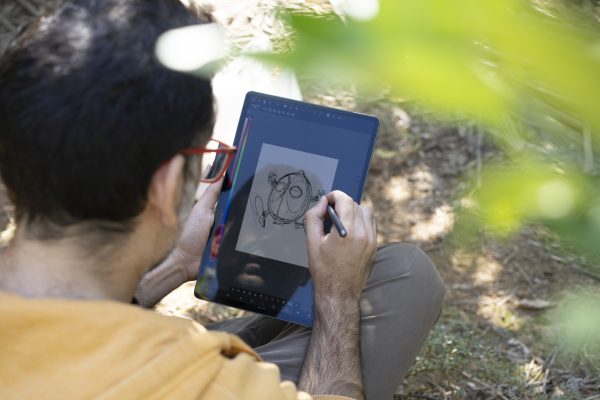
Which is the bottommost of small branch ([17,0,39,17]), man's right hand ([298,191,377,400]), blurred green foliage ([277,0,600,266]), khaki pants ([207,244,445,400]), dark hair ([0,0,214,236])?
small branch ([17,0,39,17])

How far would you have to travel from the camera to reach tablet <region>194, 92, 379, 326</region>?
1636 mm

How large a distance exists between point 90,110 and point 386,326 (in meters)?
0.90

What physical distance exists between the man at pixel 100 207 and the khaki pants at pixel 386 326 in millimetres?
502

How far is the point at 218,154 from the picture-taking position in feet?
4.95

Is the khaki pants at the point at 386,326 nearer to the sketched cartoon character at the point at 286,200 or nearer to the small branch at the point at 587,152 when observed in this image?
the sketched cartoon character at the point at 286,200

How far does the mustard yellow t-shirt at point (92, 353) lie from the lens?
0.89 metres

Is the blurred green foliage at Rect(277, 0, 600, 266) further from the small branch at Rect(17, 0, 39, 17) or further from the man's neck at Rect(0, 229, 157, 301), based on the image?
the small branch at Rect(17, 0, 39, 17)

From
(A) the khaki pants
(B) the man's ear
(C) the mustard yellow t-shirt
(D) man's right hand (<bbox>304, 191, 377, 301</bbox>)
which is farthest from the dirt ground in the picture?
(C) the mustard yellow t-shirt

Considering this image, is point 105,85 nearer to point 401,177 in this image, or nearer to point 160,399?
point 160,399

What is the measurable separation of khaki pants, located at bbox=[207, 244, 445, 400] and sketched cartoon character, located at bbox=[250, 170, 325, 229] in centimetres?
23

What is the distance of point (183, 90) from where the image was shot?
3.45 ft

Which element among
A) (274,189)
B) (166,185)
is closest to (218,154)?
(274,189)

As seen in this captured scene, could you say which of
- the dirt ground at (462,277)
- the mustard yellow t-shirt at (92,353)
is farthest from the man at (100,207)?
the dirt ground at (462,277)

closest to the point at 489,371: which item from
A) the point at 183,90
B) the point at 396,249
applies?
the point at 396,249
